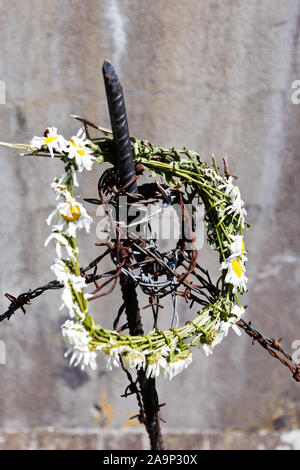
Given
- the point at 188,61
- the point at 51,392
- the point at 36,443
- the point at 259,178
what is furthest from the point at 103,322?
the point at 188,61

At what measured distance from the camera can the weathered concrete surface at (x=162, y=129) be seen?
2.81ft

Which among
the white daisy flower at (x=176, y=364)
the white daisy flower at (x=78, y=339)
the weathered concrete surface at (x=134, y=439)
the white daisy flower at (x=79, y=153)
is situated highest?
the white daisy flower at (x=79, y=153)

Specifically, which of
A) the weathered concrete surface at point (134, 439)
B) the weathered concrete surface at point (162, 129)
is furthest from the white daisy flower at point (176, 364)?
the weathered concrete surface at point (134, 439)

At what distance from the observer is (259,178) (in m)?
0.97

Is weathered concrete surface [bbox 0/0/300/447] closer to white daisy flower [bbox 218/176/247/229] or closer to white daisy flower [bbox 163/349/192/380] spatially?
white daisy flower [bbox 218/176/247/229]

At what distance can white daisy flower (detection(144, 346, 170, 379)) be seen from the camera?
1.52ft

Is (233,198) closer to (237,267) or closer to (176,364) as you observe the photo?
(237,267)

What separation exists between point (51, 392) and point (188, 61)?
0.84m

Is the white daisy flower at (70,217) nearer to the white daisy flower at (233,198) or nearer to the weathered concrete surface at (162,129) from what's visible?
the white daisy flower at (233,198)

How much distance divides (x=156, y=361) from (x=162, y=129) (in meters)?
0.58

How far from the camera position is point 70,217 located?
0.42 m

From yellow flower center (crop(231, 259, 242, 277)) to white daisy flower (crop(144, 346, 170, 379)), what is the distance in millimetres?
116

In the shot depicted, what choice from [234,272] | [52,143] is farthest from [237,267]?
[52,143]

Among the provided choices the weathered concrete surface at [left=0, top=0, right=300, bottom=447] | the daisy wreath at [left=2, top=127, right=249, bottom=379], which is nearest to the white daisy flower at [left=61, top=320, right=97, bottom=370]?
the daisy wreath at [left=2, top=127, right=249, bottom=379]
